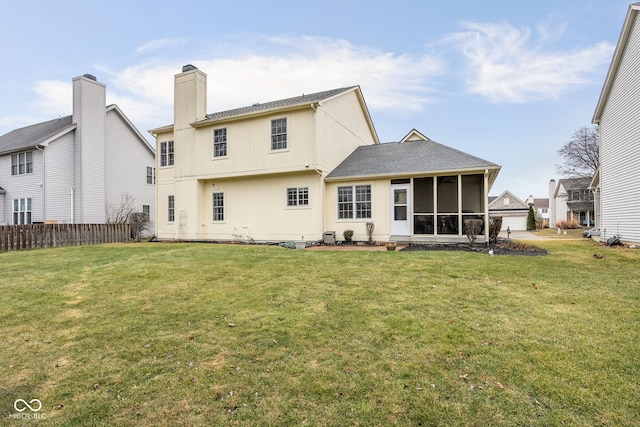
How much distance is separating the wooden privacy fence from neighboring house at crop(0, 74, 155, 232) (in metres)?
4.55

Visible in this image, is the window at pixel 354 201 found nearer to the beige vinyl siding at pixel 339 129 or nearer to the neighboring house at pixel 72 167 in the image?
the beige vinyl siding at pixel 339 129

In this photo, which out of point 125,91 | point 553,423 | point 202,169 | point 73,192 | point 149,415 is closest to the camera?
point 553,423

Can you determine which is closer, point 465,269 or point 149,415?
point 149,415

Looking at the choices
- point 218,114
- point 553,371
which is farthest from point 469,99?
point 553,371

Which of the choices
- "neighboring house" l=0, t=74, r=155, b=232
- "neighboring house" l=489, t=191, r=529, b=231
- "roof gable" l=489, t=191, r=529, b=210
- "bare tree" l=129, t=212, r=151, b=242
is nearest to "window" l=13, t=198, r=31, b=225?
"neighboring house" l=0, t=74, r=155, b=232

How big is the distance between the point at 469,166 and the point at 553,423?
37.8 feet

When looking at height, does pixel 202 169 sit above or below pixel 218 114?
below

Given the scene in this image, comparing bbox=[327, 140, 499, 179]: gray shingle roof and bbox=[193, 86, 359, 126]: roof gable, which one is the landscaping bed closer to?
bbox=[327, 140, 499, 179]: gray shingle roof

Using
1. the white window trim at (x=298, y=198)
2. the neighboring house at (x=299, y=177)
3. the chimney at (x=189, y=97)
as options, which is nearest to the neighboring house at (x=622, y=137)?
the neighboring house at (x=299, y=177)

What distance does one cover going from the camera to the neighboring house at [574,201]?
39844mm

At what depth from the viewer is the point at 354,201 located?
578 inches

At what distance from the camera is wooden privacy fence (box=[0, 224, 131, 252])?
531 inches

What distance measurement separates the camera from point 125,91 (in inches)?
909

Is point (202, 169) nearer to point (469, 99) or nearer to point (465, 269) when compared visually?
point (465, 269)
